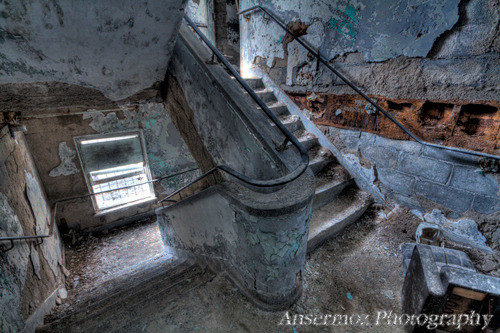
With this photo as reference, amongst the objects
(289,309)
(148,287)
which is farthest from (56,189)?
(289,309)

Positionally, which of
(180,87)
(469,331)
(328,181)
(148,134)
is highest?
(180,87)

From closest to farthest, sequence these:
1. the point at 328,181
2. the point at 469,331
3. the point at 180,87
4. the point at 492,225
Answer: the point at 469,331 → the point at 492,225 → the point at 180,87 → the point at 328,181

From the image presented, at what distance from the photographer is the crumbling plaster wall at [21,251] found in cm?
194

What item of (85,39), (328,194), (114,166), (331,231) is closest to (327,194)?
(328,194)

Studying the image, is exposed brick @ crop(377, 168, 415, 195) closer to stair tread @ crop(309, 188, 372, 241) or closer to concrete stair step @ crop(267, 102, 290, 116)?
stair tread @ crop(309, 188, 372, 241)

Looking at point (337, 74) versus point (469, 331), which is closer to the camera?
point (469, 331)

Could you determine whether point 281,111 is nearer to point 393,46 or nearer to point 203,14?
point 393,46

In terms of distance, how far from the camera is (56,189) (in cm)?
480

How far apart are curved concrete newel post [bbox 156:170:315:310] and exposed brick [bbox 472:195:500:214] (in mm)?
1850

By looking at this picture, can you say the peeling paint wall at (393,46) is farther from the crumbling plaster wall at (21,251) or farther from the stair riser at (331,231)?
the crumbling plaster wall at (21,251)

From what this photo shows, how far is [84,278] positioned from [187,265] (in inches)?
109

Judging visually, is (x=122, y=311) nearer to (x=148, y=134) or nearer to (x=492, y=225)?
(x=492, y=225)

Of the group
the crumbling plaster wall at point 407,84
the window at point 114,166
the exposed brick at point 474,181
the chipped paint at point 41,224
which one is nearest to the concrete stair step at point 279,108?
the crumbling plaster wall at point 407,84

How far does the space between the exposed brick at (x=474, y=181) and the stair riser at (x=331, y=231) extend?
3.26 feet
